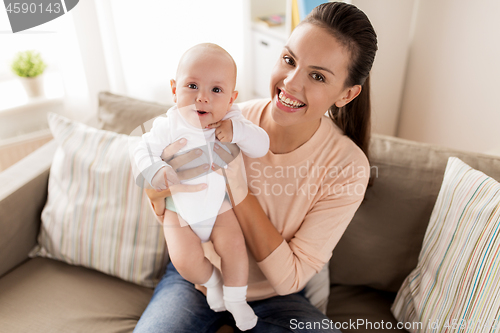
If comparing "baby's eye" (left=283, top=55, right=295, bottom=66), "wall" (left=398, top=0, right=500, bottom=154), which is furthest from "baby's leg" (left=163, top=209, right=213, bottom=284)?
"wall" (left=398, top=0, right=500, bottom=154)

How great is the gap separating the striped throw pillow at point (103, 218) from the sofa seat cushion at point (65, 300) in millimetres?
45

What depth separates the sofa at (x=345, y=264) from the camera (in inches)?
46.9

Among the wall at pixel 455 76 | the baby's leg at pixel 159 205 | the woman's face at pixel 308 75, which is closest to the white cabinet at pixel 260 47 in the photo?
the wall at pixel 455 76

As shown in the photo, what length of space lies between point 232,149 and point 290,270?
0.40m

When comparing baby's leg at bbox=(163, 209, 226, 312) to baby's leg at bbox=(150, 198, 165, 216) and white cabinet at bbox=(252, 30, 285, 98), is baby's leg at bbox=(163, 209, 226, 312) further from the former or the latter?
white cabinet at bbox=(252, 30, 285, 98)

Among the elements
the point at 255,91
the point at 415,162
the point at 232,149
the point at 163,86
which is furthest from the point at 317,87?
the point at 163,86

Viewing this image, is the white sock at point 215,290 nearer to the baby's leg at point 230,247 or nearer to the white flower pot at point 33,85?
the baby's leg at point 230,247

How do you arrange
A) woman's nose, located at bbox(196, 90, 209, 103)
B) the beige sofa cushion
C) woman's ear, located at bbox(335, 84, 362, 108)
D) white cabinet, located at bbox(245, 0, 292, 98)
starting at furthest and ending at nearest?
1. white cabinet, located at bbox(245, 0, 292, 98)
2. the beige sofa cushion
3. woman's ear, located at bbox(335, 84, 362, 108)
4. woman's nose, located at bbox(196, 90, 209, 103)

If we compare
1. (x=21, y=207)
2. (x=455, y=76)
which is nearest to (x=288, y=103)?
(x=455, y=76)

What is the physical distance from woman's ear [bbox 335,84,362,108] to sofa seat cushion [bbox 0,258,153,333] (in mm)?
952

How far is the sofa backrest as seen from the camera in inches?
47.0

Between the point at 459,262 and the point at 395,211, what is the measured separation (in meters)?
0.25

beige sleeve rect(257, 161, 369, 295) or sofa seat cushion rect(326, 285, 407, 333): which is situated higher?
beige sleeve rect(257, 161, 369, 295)

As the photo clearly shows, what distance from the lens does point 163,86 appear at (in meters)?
2.16
